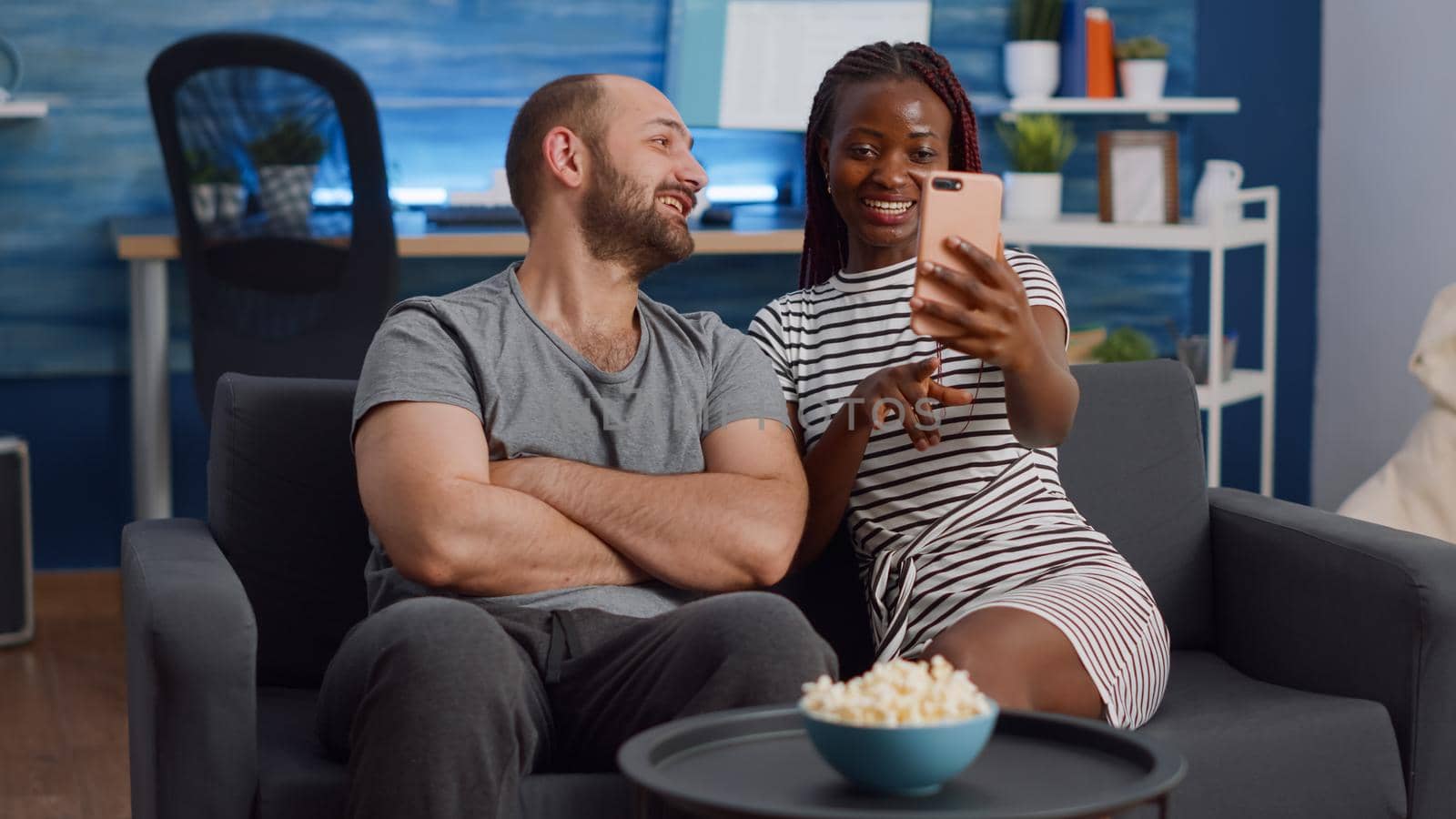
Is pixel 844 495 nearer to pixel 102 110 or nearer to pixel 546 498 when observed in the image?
pixel 546 498

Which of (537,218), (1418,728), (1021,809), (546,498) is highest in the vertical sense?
(537,218)

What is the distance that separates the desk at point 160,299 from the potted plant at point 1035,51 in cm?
83

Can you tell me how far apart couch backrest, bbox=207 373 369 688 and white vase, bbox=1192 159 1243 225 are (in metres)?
2.36

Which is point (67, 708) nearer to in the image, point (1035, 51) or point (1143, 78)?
point (1035, 51)

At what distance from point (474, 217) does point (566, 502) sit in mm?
2214

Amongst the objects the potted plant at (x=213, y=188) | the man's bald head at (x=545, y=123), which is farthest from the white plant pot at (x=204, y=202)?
the man's bald head at (x=545, y=123)

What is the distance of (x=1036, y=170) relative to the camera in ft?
13.4

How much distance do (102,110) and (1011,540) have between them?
2.85 meters

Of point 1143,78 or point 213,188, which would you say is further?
point 1143,78

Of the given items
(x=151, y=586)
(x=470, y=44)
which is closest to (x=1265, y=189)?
(x=470, y=44)

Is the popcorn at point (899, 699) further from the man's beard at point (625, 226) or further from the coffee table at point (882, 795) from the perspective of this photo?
the man's beard at point (625, 226)

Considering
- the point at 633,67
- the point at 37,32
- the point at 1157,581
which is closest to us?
the point at 1157,581

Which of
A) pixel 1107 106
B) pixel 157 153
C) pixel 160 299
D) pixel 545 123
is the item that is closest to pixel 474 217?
pixel 160 299

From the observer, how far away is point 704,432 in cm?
188
